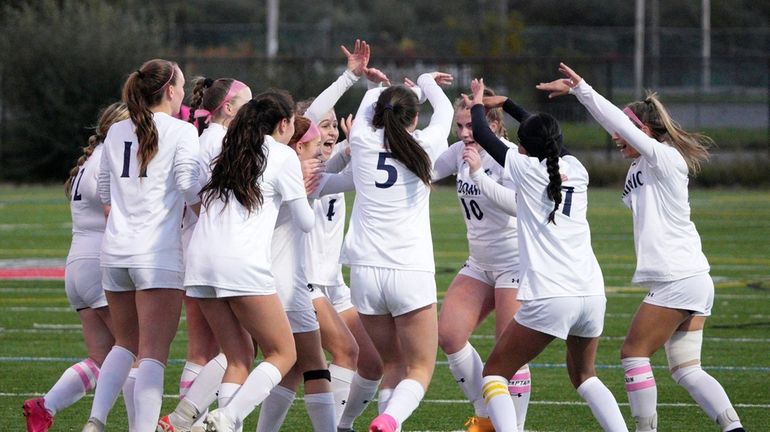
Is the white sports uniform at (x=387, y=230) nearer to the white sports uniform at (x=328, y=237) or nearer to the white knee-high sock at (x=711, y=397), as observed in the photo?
the white sports uniform at (x=328, y=237)

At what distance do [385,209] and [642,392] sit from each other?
5.95 feet

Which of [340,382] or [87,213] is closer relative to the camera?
[340,382]

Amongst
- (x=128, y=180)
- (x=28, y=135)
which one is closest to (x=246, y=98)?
(x=128, y=180)

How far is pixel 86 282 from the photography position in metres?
7.77

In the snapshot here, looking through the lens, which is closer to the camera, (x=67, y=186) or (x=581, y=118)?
(x=67, y=186)

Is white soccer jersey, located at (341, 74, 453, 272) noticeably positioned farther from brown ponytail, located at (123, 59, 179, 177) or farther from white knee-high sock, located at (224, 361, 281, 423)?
brown ponytail, located at (123, 59, 179, 177)

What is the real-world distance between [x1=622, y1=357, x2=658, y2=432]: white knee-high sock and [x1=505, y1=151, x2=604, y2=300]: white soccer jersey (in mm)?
709

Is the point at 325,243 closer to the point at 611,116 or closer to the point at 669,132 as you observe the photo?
the point at 611,116

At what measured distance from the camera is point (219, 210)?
6641 mm

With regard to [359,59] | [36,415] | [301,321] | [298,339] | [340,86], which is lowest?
[36,415]

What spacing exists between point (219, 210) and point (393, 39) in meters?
61.8

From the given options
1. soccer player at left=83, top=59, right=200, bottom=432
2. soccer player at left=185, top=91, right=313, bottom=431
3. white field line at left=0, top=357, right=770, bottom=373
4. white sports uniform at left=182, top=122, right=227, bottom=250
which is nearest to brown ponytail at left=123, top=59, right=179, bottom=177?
soccer player at left=83, top=59, right=200, bottom=432

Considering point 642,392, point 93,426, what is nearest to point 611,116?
point 642,392

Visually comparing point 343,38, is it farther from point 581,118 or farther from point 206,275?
point 206,275
